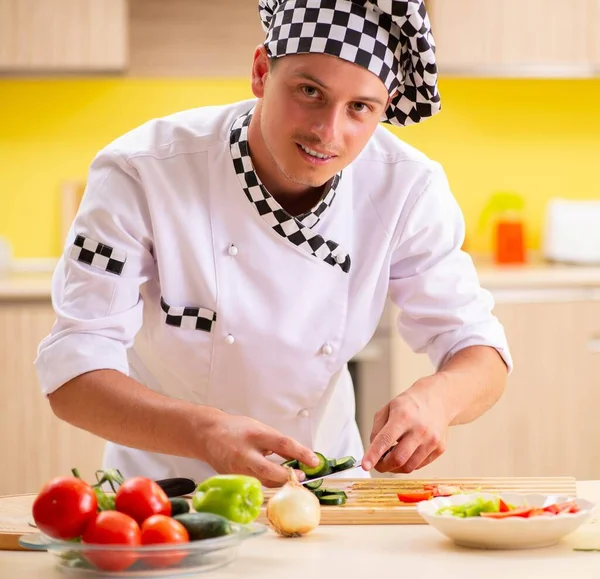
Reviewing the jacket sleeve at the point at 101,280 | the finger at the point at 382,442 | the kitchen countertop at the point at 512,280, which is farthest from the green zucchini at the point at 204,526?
the kitchen countertop at the point at 512,280

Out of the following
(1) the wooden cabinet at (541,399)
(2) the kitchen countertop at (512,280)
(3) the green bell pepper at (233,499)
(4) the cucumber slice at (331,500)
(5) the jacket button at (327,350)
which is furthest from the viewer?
(1) the wooden cabinet at (541,399)

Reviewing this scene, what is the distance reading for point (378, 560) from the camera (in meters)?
1.16

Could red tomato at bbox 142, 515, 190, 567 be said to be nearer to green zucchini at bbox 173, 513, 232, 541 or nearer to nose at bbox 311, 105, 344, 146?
green zucchini at bbox 173, 513, 232, 541

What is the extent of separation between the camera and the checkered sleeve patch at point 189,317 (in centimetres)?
169

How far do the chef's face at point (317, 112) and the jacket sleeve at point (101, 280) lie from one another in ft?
0.85

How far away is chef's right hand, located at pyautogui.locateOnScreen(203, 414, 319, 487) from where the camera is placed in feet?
4.29

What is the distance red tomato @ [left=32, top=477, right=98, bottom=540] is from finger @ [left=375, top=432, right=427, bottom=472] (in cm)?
53

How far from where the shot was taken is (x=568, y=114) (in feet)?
12.3

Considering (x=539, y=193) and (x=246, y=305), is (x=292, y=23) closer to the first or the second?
(x=246, y=305)

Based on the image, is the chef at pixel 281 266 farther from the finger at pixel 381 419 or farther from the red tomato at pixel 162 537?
the red tomato at pixel 162 537

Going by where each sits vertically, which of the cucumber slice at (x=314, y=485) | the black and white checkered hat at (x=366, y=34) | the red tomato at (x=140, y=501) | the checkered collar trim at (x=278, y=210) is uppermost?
the black and white checkered hat at (x=366, y=34)

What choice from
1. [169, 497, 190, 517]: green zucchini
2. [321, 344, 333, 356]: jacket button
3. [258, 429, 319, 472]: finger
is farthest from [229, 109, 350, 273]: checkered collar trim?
[169, 497, 190, 517]: green zucchini

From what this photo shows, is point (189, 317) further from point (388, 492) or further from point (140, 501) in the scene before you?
point (140, 501)

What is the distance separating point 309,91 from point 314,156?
3.8 inches
